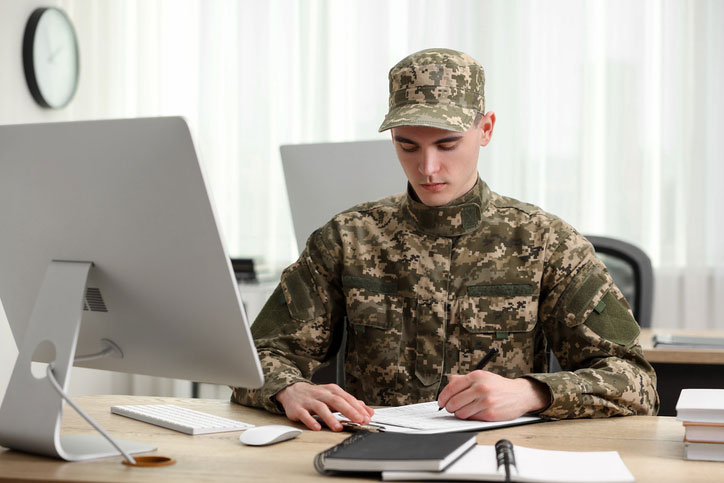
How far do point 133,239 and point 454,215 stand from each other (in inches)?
28.7

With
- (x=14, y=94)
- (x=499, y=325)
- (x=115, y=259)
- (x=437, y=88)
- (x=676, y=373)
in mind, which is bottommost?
(x=676, y=373)

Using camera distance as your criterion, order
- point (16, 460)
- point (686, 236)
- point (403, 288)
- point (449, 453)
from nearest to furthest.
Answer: point (449, 453), point (16, 460), point (403, 288), point (686, 236)

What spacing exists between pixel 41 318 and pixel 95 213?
16cm

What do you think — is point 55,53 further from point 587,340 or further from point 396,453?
point 396,453

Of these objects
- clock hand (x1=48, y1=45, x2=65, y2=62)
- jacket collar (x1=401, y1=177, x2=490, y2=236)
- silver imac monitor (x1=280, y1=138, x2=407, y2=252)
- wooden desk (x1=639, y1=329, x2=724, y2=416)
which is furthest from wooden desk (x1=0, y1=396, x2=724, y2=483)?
clock hand (x1=48, y1=45, x2=65, y2=62)

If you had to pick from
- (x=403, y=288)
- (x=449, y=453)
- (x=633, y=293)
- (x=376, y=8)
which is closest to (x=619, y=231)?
(x=633, y=293)

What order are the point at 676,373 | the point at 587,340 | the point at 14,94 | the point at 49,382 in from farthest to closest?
the point at 14,94 < the point at 676,373 < the point at 587,340 < the point at 49,382

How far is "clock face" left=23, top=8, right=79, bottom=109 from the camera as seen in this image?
3.00m

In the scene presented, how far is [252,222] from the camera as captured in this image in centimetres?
369

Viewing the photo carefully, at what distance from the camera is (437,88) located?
5.12ft

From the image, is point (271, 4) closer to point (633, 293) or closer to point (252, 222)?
point (252, 222)

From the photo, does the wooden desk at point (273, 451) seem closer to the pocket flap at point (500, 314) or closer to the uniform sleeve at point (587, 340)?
the uniform sleeve at point (587, 340)

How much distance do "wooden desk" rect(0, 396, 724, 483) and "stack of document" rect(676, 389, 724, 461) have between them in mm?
24

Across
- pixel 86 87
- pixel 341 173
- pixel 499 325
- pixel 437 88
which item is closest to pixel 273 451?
pixel 499 325
